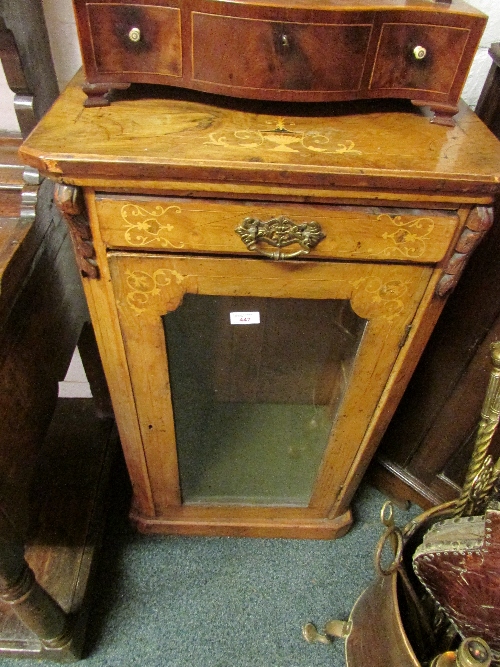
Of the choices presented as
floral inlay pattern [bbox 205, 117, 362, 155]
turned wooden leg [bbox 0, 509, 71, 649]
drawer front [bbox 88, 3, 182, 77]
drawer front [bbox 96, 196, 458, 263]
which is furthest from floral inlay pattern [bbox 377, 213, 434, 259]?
turned wooden leg [bbox 0, 509, 71, 649]

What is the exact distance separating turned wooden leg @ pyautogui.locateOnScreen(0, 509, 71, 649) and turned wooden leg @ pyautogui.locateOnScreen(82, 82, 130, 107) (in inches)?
24.6

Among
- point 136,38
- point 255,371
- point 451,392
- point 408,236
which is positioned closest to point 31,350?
point 255,371

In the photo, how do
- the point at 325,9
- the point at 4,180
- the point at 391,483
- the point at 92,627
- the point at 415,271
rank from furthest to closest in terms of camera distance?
1. the point at 391,483
2. the point at 92,627
3. the point at 4,180
4. the point at 415,271
5. the point at 325,9

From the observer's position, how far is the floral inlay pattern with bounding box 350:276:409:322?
0.73 m

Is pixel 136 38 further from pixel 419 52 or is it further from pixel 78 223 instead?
pixel 419 52

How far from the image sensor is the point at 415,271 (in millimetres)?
715

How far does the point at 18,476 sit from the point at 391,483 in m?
0.92

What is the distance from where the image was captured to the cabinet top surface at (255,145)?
0.58 metres

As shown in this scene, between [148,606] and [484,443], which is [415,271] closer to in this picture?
[484,443]

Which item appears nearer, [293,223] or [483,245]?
[293,223]

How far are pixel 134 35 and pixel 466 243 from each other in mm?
506

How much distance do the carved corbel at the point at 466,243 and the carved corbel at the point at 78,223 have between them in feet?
1.63

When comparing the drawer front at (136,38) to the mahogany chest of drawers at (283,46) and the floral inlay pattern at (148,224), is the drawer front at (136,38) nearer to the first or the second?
the mahogany chest of drawers at (283,46)

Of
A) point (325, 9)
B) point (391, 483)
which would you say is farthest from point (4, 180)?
point (391, 483)
